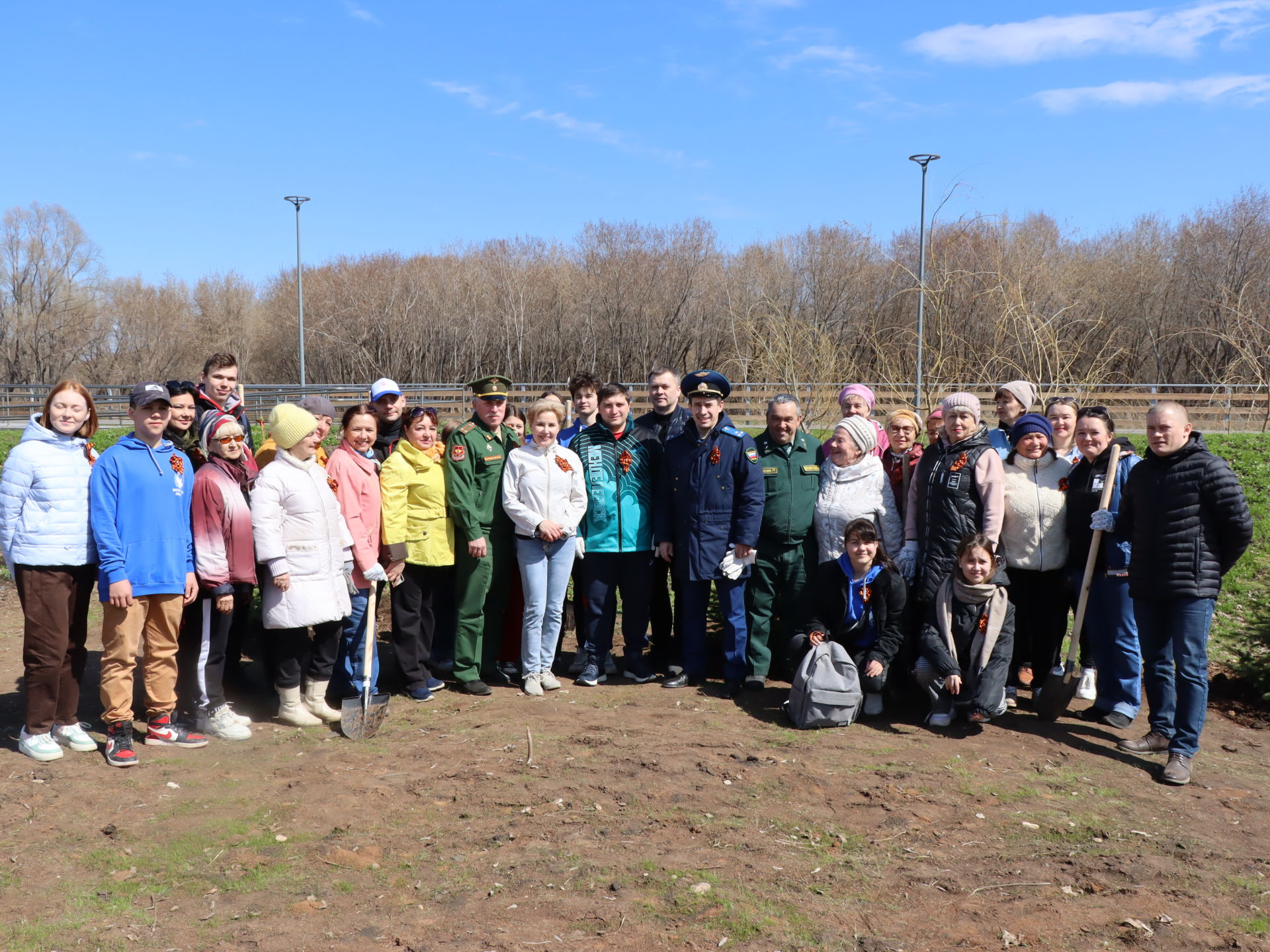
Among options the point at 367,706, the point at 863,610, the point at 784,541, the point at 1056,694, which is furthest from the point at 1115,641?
the point at 367,706

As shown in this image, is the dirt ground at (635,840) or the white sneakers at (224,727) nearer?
the dirt ground at (635,840)

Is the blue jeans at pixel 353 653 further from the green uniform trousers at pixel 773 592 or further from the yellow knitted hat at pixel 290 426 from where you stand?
the green uniform trousers at pixel 773 592

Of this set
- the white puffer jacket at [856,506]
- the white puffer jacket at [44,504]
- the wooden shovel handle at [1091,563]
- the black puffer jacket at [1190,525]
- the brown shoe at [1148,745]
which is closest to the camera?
the white puffer jacket at [44,504]

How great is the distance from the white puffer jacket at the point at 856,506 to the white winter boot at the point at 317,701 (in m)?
3.36

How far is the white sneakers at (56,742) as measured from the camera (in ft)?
16.7

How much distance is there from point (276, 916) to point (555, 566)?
315cm

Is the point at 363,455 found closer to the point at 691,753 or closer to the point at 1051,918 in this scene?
the point at 691,753

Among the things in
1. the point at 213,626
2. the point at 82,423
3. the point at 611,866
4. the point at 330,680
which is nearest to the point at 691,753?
the point at 611,866

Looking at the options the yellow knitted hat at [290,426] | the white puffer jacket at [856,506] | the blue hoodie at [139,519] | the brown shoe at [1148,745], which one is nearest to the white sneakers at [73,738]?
the blue hoodie at [139,519]

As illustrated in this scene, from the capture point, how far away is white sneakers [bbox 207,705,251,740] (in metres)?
5.55

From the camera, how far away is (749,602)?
22.0 feet

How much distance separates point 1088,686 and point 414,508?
190 inches

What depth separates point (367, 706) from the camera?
580 cm

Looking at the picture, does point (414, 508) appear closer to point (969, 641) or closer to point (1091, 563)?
point (969, 641)
